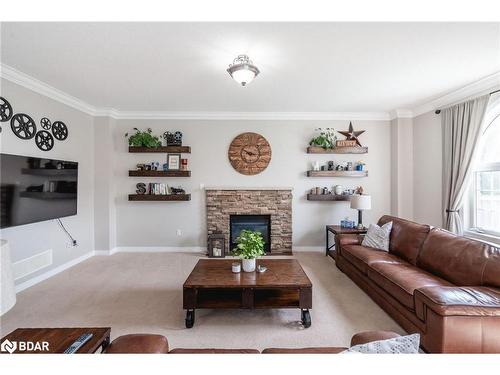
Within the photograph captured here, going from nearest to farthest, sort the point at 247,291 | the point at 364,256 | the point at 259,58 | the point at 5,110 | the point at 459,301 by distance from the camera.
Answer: the point at 459,301, the point at 247,291, the point at 259,58, the point at 5,110, the point at 364,256

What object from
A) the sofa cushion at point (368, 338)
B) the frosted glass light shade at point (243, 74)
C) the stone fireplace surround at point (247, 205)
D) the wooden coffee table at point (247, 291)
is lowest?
the wooden coffee table at point (247, 291)

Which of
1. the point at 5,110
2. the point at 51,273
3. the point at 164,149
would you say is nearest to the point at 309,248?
the point at 164,149

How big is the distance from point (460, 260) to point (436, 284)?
0.38m

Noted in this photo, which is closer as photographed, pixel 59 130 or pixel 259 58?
pixel 259 58

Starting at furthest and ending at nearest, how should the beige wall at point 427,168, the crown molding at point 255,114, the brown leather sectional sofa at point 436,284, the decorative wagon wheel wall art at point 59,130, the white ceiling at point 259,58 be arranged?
the beige wall at point 427,168 → the crown molding at point 255,114 → the decorative wagon wheel wall art at point 59,130 → the white ceiling at point 259,58 → the brown leather sectional sofa at point 436,284

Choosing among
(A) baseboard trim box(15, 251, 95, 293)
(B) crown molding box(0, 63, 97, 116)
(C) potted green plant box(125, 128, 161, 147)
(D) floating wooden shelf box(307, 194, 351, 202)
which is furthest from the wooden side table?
(B) crown molding box(0, 63, 97, 116)

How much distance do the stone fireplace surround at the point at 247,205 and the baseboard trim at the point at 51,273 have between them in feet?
7.09

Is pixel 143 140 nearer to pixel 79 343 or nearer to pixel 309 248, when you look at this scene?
pixel 79 343

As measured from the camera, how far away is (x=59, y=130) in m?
3.49

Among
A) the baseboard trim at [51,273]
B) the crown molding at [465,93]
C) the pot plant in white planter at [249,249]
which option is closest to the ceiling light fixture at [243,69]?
the pot plant in white planter at [249,249]

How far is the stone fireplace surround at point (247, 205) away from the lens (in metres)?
4.43

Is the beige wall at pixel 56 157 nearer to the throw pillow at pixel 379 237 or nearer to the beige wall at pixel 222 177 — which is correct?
the beige wall at pixel 222 177
